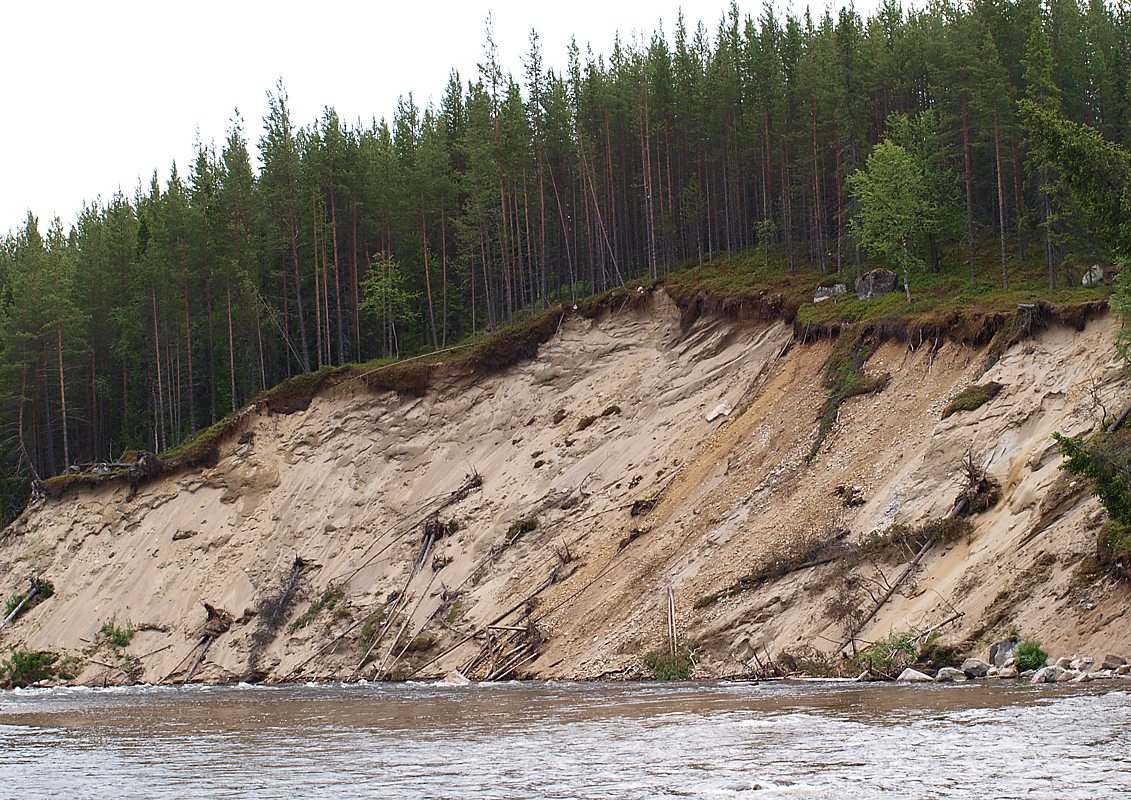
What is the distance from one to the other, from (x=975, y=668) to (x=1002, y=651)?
77cm

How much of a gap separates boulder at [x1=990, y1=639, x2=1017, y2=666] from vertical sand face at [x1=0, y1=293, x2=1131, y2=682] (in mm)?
683

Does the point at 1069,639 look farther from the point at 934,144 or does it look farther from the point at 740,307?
the point at 934,144

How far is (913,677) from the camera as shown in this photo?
2198 cm

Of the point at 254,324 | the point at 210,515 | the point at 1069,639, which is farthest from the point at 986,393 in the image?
the point at 254,324

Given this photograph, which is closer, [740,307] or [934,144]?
[740,307]

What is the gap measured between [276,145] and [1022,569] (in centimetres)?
4692

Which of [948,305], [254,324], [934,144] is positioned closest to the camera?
[948,305]

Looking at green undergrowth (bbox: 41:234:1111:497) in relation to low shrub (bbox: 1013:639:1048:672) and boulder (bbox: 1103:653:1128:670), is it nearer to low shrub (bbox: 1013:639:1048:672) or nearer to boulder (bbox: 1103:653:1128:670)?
low shrub (bbox: 1013:639:1048:672)

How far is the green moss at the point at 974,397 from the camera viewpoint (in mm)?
31109

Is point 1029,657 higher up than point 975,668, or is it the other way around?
point 1029,657

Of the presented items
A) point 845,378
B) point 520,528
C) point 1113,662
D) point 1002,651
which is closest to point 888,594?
point 1002,651

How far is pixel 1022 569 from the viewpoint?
2369 centimetres

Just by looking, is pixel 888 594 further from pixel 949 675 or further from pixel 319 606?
pixel 319 606

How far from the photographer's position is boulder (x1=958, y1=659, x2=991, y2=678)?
2159cm
